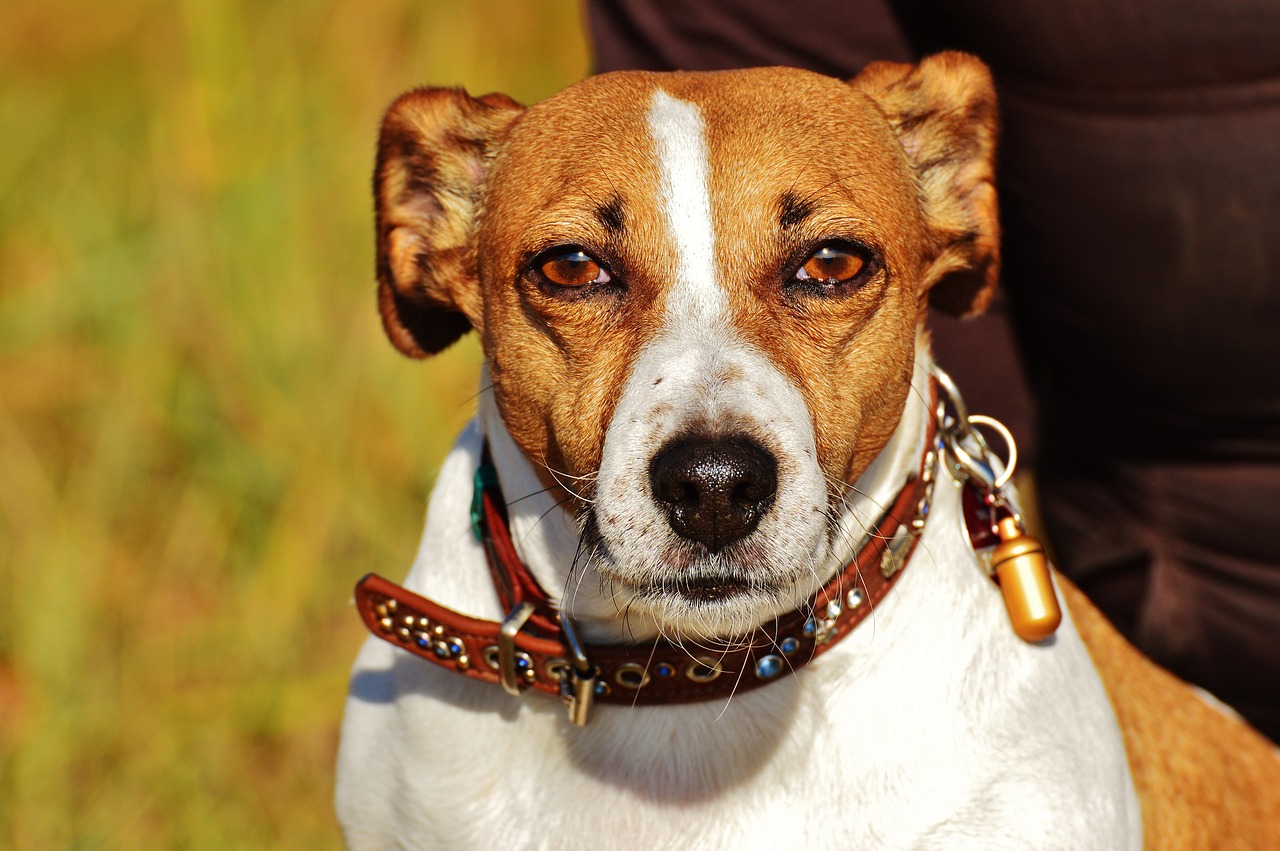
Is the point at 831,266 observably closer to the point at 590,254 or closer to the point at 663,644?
the point at 590,254

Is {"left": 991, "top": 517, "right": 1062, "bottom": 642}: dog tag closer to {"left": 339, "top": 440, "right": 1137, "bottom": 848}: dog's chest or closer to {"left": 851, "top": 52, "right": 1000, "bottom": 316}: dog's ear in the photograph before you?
{"left": 339, "top": 440, "right": 1137, "bottom": 848}: dog's chest

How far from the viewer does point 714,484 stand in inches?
69.8

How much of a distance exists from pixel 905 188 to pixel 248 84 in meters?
3.19

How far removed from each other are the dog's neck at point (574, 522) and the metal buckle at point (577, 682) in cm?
6

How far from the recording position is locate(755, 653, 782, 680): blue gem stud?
208 centimetres

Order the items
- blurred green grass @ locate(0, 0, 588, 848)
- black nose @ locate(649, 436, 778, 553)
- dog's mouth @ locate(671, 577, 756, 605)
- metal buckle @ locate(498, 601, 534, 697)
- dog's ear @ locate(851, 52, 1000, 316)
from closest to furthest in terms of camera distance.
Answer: black nose @ locate(649, 436, 778, 553) → dog's mouth @ locate(671, 577, 756, 605) → metal buckle @ locate(498, 601, 534, 697) → dog's ear @ locate(851, 52, 1000, 316) → blurred green grass @ locate(0, 0, 588, 848)

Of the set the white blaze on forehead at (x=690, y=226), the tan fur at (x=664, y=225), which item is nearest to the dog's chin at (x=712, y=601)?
the tan fur at (x=664, y=225)

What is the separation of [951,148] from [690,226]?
65 centimetres

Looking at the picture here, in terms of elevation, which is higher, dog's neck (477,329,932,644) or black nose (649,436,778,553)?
black nose (649,436,778,553)

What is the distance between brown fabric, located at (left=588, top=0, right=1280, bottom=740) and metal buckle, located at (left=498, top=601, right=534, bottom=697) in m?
1.65

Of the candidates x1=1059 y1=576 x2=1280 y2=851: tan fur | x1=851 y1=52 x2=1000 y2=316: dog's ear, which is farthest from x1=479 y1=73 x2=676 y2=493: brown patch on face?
x1=1059 y1=576 x2=1280 y2=851: tan fur

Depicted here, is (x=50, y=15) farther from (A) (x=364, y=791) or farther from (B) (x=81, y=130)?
(A) (x=364, y=791)

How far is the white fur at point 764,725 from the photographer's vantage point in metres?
2.01

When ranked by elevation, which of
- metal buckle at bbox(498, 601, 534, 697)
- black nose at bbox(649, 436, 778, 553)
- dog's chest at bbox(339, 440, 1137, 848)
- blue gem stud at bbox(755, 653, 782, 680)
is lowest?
dog's chest at bbox(339, 440, 1137, 848)
